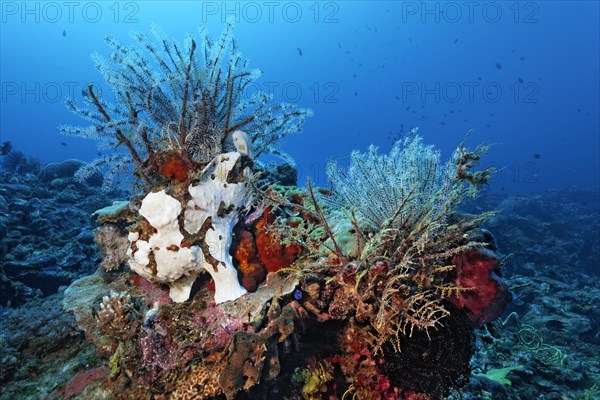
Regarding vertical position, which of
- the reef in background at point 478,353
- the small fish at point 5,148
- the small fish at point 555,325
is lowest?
the small fish at point 555,325

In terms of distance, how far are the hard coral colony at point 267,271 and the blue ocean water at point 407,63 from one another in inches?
4273

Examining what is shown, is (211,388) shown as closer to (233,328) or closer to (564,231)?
(233,328)

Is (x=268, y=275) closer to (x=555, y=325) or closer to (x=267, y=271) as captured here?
(x=267, y=271)

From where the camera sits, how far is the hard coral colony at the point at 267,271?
3059mm

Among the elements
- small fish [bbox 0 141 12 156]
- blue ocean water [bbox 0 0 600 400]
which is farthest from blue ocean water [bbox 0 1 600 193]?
small fish [bbox 0 141 12 156]

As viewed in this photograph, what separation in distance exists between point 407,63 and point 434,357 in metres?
150

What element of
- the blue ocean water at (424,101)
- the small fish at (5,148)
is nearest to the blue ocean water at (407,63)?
the blue ocean water at (424,101)

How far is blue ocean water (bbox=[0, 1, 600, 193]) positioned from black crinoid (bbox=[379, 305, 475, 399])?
363 ft

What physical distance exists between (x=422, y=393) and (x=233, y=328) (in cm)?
215

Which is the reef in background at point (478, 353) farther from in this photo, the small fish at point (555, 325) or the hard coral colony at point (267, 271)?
the hard coral colony at point (267, 271)

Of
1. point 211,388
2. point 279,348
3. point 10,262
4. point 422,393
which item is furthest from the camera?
point 10,262

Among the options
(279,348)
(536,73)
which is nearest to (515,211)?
(279,348)

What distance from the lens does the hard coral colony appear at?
306 cm

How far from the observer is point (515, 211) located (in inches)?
990
